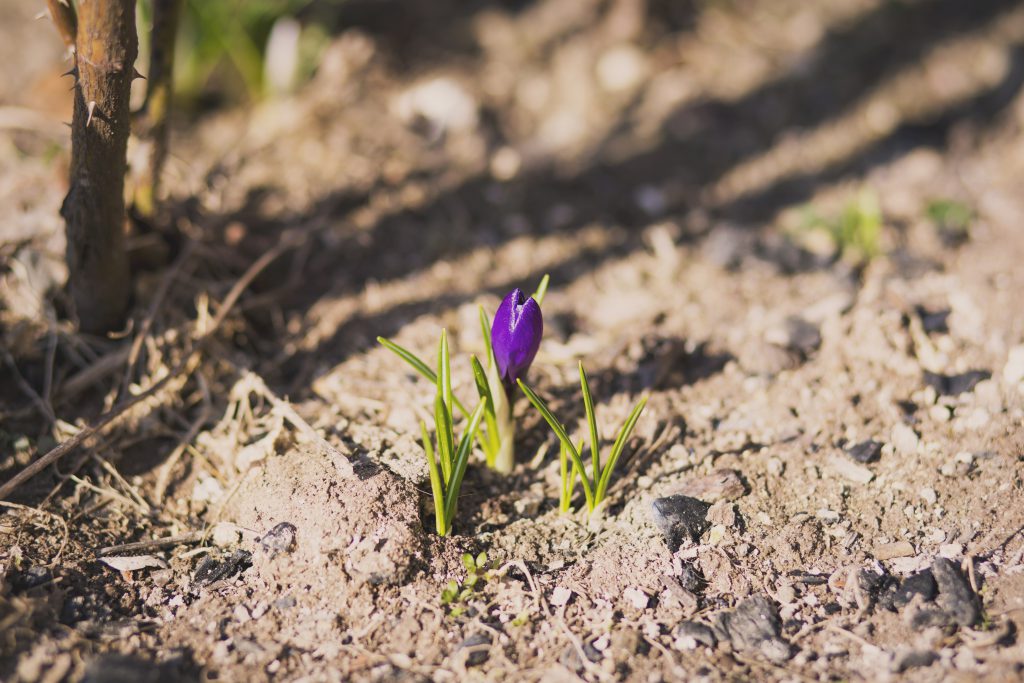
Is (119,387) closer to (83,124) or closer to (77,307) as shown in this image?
(77,307)

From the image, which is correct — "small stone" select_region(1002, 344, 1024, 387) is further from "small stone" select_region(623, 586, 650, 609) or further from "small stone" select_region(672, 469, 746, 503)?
"small stone" select_region(623, 586, 650, 609)

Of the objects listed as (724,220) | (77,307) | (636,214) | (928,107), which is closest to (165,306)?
(77,307)

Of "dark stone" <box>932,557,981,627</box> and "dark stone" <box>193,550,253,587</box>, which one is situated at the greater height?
"dark stone" <box>193,550,253,587</box>

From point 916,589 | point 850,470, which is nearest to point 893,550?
point 916,589

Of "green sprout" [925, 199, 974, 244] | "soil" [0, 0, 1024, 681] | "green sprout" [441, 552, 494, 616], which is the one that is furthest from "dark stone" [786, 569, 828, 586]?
"green sprout" [925, 199, 974, 244]

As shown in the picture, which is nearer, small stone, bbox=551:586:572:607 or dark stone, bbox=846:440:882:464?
small stone, bbox=551:586:572:607

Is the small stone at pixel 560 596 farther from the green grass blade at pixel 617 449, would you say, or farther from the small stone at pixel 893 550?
the small stone at pixel 893 550
